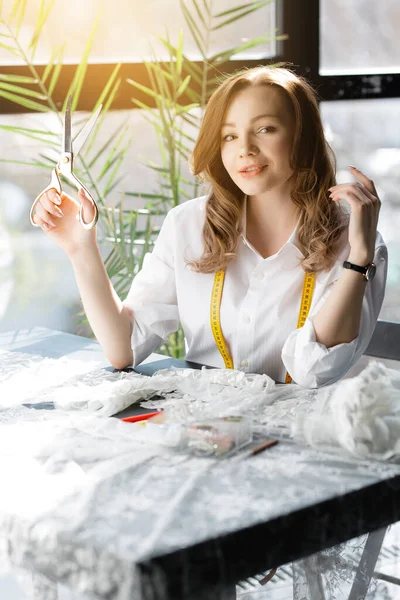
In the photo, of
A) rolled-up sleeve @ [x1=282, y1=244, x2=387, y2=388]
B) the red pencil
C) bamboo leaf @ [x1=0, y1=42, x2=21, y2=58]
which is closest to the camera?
the red pencil

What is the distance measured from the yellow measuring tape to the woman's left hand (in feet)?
0.59

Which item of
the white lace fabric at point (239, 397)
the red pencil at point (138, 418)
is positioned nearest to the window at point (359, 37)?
the white lace fabric at point (239, 397)

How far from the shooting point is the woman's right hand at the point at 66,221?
1.83 metres

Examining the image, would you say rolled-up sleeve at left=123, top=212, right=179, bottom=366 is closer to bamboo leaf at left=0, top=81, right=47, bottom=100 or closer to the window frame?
bamboo leaf at left=0, top=81, right=47, bottom=100

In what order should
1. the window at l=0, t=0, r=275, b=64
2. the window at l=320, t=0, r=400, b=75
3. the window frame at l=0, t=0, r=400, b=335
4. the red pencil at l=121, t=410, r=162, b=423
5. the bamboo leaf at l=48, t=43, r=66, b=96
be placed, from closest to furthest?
the red pencil at l=121, t=410, r=162, b=423
the bamboo leaf at l=48, t=43, r=66, b=96
the window at l=0, t=0, r=275, b=64
the window frame at l=0, t=0, r=400, b=335
the window at l=320, t=0, r=400, b=75

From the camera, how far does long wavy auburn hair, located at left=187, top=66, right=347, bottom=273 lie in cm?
193

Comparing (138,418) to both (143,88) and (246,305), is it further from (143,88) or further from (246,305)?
(143,88)

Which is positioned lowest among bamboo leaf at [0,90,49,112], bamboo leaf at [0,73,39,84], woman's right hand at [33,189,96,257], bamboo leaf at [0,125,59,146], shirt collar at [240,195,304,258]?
shirt collar at [240,195,304,258]

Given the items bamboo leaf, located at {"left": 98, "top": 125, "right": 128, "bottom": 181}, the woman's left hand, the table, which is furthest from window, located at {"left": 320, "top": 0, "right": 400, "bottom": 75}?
the table

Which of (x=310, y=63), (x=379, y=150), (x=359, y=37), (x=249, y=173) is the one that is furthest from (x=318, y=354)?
(x=359, y=37)

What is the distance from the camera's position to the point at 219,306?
1977 mm

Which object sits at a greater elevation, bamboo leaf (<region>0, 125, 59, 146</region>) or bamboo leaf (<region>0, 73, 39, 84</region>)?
bamboo leaf (<region>0, 73, 39, 84</region>)

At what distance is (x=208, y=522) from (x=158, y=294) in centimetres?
118

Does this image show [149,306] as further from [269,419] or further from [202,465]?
[202,465]
